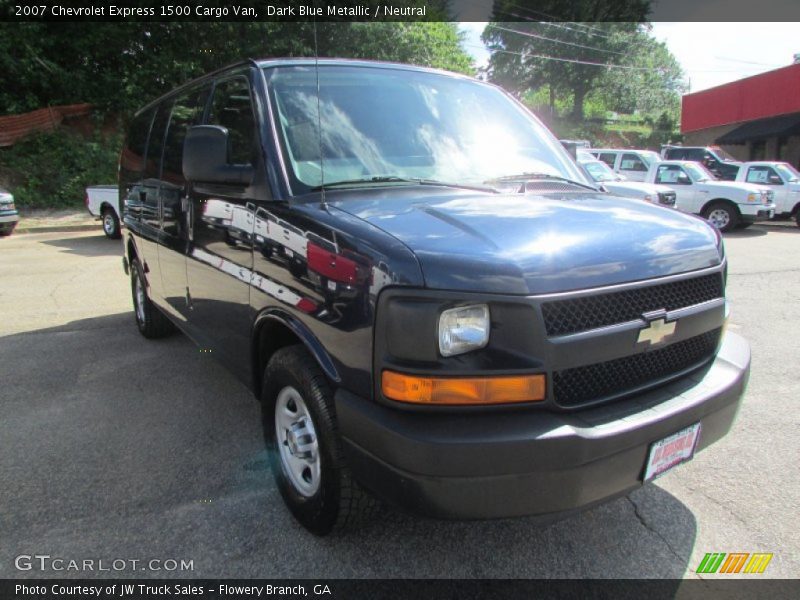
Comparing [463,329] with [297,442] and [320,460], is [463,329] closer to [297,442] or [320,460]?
[320,460]

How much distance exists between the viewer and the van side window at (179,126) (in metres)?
3.63

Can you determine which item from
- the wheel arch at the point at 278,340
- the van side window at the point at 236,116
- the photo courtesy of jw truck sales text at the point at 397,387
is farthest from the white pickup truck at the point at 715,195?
the wheel arch at the point at 278,340

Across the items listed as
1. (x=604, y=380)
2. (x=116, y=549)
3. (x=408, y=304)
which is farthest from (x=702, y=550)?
(x=116, y=549)

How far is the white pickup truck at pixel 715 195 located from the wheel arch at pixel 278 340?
45.3 ft

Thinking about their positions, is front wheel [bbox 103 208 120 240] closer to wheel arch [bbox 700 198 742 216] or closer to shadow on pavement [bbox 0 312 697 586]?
shadow on pavement [bbox 0 312 697 586]

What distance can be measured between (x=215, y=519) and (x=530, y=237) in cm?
190

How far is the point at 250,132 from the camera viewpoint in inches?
110

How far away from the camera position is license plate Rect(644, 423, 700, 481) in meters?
2.02

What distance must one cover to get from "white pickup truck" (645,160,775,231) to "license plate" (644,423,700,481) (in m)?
13.5

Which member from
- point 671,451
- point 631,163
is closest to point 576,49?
point 631,163

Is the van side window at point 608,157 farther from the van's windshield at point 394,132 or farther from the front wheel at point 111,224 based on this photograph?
the van's windshield at point 394,132

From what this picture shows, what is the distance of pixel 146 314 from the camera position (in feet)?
17.1

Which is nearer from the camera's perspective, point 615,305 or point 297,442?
point 615,305

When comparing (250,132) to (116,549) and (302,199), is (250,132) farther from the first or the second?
(116,549)
